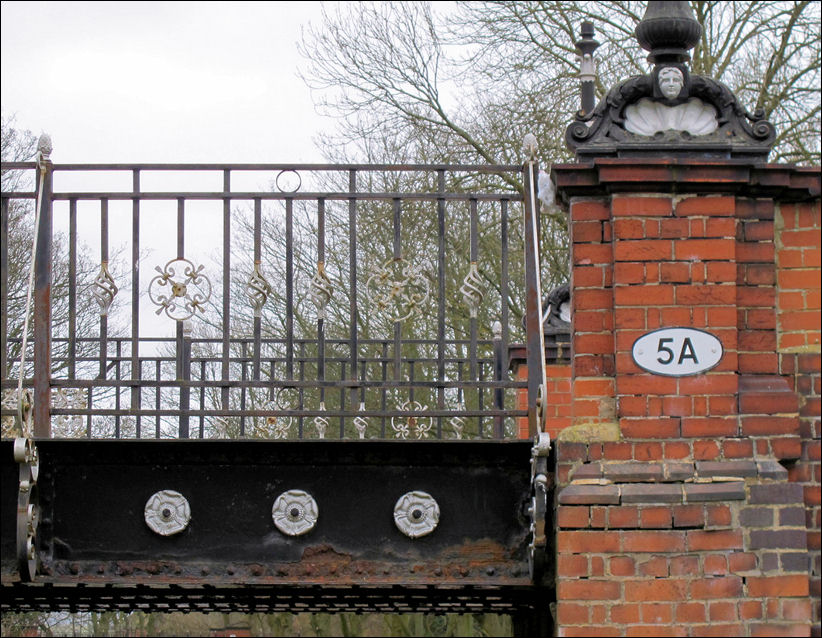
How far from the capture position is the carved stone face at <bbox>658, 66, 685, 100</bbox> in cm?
565

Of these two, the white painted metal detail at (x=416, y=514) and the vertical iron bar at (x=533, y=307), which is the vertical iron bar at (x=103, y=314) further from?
the vertical iron bar at (x=533, y=307)

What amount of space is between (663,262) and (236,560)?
2187 millimetres

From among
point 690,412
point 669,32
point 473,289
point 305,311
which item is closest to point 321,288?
point 473,289

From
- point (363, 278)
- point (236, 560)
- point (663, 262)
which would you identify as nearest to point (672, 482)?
point (663, 262)

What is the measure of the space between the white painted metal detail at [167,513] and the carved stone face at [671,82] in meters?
2.65

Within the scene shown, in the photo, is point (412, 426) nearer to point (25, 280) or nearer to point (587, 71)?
point (587, 71)

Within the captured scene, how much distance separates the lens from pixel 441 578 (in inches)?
230

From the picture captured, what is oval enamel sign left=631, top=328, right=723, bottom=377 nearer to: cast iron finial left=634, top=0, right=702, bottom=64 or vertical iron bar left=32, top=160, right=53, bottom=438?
cast iron finial left=634, top=0, right=702, bottom=64

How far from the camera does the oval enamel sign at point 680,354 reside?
220 inches

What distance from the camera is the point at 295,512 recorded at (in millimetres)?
5887

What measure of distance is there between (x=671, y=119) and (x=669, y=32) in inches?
15.2

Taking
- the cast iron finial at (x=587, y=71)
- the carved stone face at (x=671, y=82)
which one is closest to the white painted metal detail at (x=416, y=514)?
the carved stone face at (x=671, y=82)

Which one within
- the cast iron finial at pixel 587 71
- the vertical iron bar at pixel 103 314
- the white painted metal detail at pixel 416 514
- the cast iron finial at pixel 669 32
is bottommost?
the white painted metal detail at pixel 416 514

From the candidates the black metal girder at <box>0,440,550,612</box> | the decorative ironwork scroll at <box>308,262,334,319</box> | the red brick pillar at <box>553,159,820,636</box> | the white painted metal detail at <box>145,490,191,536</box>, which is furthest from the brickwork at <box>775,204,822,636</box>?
the white painted metal detail at <box>145,490,191,536</box>
